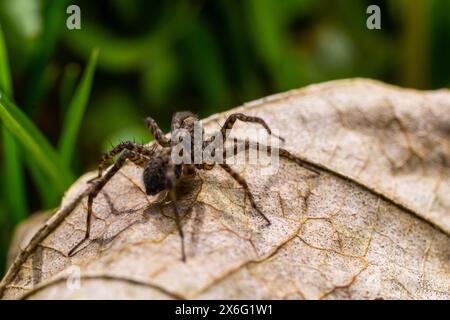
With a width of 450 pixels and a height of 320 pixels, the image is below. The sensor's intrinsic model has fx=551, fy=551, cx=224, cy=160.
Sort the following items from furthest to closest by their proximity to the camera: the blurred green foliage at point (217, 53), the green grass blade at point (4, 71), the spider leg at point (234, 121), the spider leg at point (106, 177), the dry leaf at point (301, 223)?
the blurred green foliage at point (217, 53) < the green grass blade at point (4, 71) < the spider leg at point (234, 121) < the spider leg at point (106, 177) < the dry leaf at point (301, 223)

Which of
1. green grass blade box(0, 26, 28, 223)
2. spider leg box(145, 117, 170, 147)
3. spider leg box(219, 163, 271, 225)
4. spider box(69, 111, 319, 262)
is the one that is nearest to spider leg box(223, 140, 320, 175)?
spider box(69, 111, 319, 262)

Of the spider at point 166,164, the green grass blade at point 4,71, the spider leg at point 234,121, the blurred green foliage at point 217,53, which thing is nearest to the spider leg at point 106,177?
the spider at point 166,164

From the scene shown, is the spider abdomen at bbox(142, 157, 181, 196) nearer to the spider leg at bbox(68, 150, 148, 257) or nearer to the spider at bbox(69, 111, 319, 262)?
the spider at bbox(69, 111, 319, 262)

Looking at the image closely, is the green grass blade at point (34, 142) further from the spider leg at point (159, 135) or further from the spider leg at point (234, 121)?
the spider leg at point (234, 121)

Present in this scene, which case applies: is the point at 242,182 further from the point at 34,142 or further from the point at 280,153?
the point at 34,142

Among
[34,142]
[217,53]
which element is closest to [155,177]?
[34,142]
